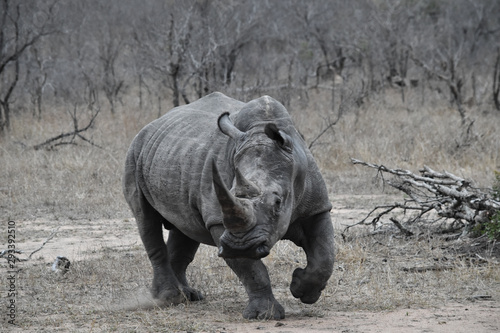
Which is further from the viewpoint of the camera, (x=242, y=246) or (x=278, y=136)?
(x=278, y=136)

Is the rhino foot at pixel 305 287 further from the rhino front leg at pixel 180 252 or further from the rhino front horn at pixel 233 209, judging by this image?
the rhino front leg at pixel 180 252

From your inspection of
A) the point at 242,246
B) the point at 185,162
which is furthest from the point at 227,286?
the point at 242,246

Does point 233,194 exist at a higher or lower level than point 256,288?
higher

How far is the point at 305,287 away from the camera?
473 cm

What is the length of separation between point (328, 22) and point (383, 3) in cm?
205

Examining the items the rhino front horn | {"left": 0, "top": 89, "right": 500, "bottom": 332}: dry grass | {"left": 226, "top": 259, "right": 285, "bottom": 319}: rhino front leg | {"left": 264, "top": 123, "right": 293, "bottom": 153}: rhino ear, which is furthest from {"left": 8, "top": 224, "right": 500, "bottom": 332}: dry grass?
{"left": 264, "top": 123, "right": 293, "bottom": 153}: rhino ear

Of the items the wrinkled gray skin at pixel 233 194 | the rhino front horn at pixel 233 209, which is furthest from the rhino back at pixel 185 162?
A: the rhino front horn at pixel 233 209

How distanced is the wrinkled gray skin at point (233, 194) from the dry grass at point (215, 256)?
0.81 ft

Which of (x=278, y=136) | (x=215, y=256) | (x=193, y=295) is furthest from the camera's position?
(x=215, y=256)

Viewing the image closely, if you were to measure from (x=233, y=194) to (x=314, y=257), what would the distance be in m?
0.99

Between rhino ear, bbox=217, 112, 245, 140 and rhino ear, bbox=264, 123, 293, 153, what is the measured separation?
0.21 m

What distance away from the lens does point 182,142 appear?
5.43m

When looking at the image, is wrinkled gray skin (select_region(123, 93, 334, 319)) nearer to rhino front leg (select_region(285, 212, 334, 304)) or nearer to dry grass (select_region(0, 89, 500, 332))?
rhino front leg (select_region(285, 212, 334, 304))

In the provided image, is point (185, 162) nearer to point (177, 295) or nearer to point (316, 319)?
point (177, 295)
